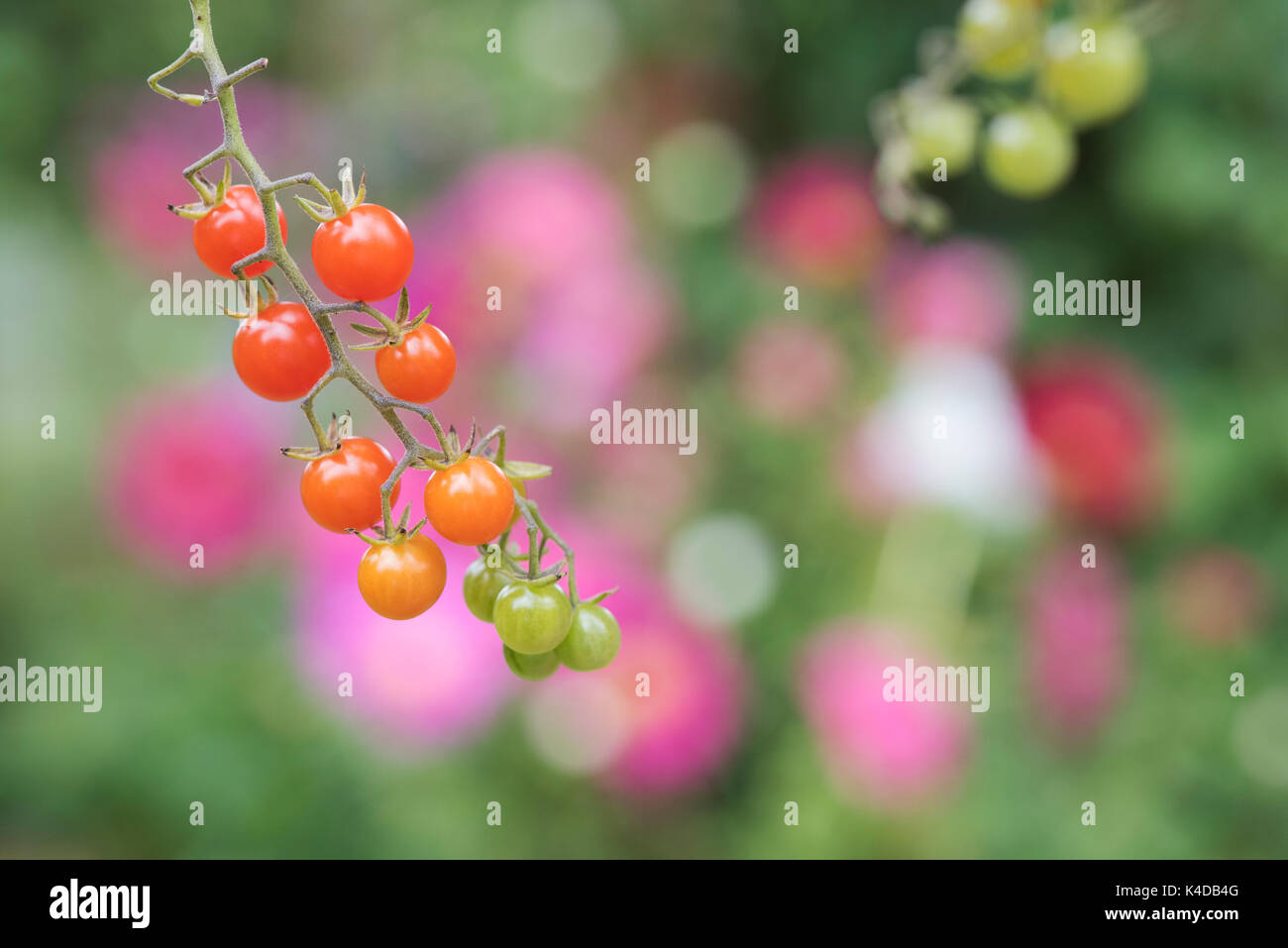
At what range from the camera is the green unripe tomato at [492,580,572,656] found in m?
0.33

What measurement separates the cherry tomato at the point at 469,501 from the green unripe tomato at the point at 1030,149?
1.22 feet

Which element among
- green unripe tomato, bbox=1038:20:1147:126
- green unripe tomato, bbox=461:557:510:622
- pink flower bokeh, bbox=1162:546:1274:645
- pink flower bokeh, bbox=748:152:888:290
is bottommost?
pink flower bokeh, bbox=1162:546:1274:645

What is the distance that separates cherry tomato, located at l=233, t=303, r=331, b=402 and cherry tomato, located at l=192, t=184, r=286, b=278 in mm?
17

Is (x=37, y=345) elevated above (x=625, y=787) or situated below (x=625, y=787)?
above

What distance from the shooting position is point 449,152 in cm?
134

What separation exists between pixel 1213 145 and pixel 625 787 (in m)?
0.94

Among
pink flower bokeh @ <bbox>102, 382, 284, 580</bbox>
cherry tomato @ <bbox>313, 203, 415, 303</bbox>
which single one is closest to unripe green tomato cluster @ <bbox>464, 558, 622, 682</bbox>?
cherry tomato @ <bbox>313, 203, 415, 303</bbox>

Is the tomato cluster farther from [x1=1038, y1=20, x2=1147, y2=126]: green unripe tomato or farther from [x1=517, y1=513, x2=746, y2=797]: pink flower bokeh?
[x1=517, y1=513, x2=746, y2=797]: pink flower bokeh

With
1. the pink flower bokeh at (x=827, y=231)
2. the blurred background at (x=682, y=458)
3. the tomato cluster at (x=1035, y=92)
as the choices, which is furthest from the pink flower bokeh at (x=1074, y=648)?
the tomato cluster at (x=1035, y=92)

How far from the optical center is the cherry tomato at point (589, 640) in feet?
1.18

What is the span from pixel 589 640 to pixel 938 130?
0.34 metres

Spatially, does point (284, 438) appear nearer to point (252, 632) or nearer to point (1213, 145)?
point (252, 632)

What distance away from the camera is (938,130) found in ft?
1.83

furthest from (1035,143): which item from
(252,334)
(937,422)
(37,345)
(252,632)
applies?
(37,345)
